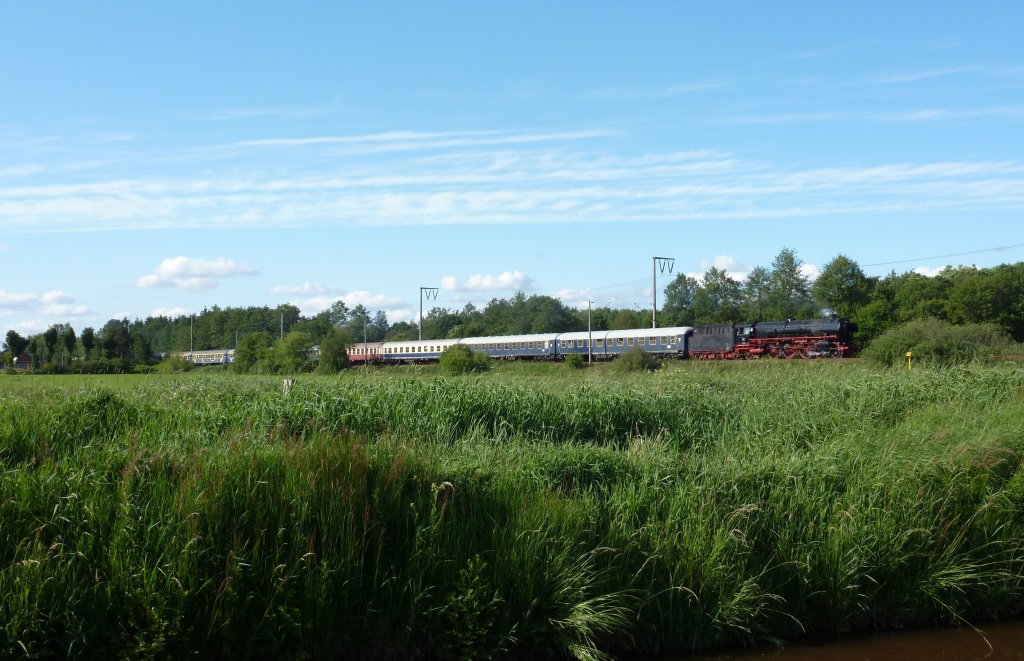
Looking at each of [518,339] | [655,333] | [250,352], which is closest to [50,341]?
[250,352]

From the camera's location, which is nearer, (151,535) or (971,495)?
(151,535)

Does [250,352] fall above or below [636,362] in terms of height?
above

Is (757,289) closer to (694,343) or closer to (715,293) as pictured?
(715,293)

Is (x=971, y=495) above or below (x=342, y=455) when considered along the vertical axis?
below

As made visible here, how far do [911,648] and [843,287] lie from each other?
259 feet

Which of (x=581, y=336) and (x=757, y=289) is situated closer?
(x=581, y=336)

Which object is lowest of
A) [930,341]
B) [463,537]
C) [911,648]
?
[911,648]

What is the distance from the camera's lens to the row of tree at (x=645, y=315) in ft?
217

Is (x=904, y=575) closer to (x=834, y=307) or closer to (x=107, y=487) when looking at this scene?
(x=107, y=487)

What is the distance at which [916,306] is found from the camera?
229 feet

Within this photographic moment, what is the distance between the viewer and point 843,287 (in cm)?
8256

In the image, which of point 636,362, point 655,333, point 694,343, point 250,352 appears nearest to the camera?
point 636,362

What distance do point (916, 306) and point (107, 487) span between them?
72.3 m

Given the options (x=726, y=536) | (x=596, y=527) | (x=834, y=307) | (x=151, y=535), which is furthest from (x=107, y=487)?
(x=834, y=307)
